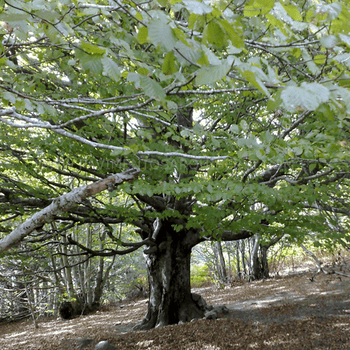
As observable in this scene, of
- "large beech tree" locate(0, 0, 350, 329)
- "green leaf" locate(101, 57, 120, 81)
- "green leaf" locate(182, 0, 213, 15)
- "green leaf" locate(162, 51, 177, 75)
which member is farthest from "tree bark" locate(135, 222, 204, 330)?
"green leaf" locate(182, 0, 213, 15)

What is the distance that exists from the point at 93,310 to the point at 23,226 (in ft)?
40.1

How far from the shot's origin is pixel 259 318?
6738 mm

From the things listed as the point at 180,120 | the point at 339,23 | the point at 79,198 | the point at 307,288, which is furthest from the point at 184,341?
the point at 307,288

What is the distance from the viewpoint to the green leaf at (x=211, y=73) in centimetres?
108

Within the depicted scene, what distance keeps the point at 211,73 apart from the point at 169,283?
23.3 ft

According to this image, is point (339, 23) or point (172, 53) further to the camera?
point (339, 23)

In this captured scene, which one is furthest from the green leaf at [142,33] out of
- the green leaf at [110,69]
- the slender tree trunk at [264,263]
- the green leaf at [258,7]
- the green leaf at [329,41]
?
the slender tree trunk at [264,263]

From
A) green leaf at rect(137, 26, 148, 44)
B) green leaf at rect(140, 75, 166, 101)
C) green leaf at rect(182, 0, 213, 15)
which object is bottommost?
green leaf at rect(140, 75, 166, 101)

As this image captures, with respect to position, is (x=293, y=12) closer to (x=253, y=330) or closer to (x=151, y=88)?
(x=151, y=88)

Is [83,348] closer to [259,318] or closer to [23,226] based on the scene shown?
[259,318]

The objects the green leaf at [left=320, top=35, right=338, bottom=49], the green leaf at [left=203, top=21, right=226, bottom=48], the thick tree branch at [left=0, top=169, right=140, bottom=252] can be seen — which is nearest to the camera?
the green leaf at [left=203, top=21, right=226, bottom=48]

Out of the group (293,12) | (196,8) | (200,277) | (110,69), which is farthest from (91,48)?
(200,277)

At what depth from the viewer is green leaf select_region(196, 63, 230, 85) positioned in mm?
1083

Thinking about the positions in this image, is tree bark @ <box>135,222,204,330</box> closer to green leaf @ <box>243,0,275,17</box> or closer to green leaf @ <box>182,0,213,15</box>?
green leaf @ <box>243,0,275,17</box>
